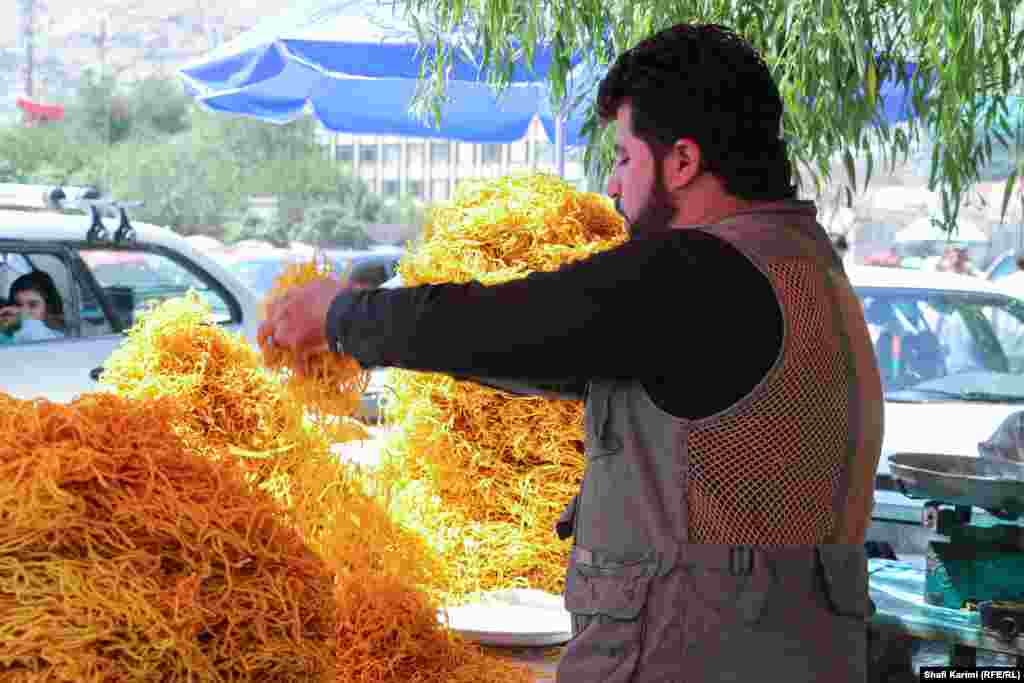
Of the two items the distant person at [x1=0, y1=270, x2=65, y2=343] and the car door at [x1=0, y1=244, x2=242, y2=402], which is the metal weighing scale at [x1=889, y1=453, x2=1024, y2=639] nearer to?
the car door at [x1=0, y1=244, x2=242, y2=402]

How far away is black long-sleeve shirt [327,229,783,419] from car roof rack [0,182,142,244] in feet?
→ 18.7

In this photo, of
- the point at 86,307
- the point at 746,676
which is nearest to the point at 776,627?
the point at 746,676

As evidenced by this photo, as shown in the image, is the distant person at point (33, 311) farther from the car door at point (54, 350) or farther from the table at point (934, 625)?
the table at point (934, 625)

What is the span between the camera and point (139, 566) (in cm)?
210

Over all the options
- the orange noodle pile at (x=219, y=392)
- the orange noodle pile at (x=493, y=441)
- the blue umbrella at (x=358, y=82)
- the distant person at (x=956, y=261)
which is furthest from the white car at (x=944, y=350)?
the distant person at (x=956, y=261)

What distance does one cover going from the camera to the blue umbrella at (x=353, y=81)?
7.36 m

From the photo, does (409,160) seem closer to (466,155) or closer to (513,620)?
(466,155)

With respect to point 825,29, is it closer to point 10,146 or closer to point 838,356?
point 838,356

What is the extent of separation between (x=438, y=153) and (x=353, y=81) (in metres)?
49.2

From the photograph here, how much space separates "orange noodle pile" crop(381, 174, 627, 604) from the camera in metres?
3.62

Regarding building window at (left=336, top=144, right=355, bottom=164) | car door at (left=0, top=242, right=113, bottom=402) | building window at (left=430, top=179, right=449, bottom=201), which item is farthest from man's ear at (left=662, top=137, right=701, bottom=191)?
building window at (left=336, top=144, right=355, bottom=164)

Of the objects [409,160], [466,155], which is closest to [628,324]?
[409,160]

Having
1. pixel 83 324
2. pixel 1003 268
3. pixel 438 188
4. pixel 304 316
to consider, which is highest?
pixel 304 316

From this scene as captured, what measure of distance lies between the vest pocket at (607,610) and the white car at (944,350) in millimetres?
4369
